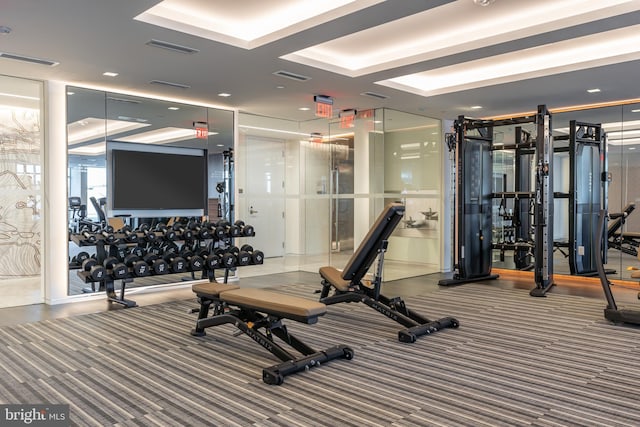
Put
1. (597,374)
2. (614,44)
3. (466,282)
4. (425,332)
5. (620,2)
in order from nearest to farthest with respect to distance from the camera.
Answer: (597,374) → (620,2) → (425,332) → (614,44) → (466,282)

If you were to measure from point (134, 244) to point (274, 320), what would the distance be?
10.9ft

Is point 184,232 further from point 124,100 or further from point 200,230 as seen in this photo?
point 124,100

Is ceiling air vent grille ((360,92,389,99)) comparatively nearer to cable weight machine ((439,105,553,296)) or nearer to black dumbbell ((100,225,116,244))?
cable weight machine ((439,105,553,296))

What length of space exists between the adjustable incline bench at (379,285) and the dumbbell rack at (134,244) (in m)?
2.24

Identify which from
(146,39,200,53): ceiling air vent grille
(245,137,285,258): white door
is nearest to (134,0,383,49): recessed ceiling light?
(146,39,200,53): ceiling air vent grille

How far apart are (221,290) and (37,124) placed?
3.52m

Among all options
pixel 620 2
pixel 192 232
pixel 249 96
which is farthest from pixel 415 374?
pixel 249 96

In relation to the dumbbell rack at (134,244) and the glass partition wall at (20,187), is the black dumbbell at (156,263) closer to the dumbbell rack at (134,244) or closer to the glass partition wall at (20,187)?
the dumbbell rack at (134,244)

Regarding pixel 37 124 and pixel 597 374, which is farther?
pixel 37 124

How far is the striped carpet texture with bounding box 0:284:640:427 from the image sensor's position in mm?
2770

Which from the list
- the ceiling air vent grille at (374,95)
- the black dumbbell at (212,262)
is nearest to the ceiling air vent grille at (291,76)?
the ceiling air vent grille at (374,95)

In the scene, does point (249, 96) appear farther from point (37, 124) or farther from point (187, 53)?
point (37, 124)

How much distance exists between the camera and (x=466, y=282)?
285 inches

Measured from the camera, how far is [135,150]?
6.53 meters
